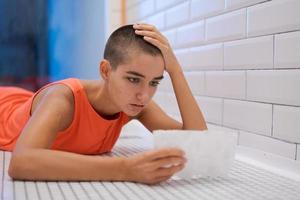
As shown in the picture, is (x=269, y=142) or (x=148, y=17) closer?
(x=269, y=142)

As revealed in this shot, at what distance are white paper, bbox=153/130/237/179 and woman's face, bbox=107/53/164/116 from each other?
118 millimetres

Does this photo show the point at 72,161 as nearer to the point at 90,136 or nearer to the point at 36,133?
the point at 36,133

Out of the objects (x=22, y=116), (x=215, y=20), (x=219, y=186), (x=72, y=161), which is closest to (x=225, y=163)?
(x=219, y=186)

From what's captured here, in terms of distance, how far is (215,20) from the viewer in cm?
120

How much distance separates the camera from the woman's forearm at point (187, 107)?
1.06 metres

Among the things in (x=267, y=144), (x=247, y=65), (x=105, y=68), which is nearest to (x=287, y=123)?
(x=267, y=144)

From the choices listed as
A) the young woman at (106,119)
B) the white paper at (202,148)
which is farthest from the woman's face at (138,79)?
the white paper at (202,148)

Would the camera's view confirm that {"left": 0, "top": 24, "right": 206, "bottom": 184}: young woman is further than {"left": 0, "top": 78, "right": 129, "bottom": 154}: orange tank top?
No

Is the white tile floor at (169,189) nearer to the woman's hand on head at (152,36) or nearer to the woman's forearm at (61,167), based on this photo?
the woman's forearm at (61,167)

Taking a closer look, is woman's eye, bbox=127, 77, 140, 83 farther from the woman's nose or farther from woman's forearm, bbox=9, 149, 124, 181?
woman's forearm, bbox=9, 149, 124, 181

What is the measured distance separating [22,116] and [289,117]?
805 mm

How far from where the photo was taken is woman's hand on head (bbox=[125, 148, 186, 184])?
2.47 ft

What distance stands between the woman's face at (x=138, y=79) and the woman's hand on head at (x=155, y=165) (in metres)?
0.16

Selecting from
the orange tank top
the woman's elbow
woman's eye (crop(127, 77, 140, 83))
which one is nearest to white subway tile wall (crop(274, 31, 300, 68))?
woman's eye (crop(127, 77, 140, 83))
